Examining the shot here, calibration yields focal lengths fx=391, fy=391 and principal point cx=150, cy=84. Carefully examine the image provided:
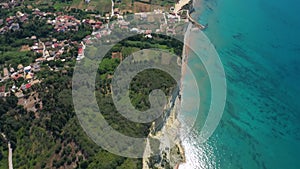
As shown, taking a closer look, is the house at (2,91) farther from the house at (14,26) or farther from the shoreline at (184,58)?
the shoreline at (184,58)

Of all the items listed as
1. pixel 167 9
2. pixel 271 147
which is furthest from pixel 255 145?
pixel 167 9

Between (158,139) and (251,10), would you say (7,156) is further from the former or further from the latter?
(251,10)

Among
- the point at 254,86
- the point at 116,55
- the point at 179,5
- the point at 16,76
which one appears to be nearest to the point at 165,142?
the point at 116,55

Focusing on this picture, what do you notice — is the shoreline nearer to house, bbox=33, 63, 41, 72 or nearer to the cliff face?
the cliff face

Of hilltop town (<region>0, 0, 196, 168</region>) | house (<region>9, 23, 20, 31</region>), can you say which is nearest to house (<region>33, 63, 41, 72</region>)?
hilltop town (<region>0, 0, 196, 168</region>)

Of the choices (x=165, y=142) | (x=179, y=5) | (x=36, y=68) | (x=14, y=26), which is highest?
(x=179, y=5)

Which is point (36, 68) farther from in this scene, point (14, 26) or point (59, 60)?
point (14, 26)

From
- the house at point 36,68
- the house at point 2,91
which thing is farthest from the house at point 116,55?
the house at point 2,91

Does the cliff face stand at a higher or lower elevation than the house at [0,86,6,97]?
lower
